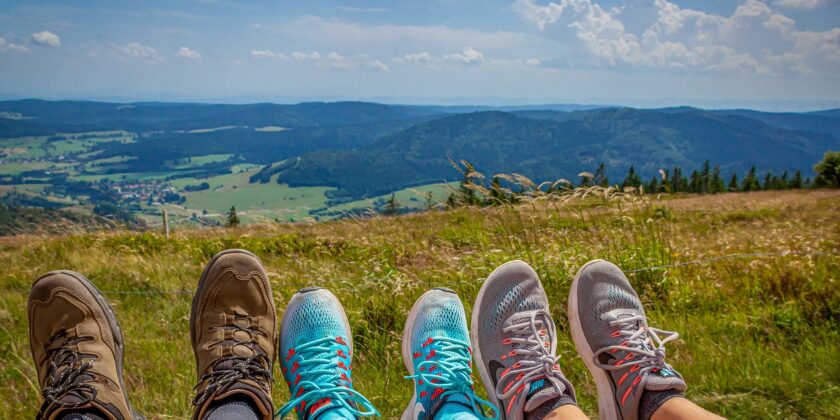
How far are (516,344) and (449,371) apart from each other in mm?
475

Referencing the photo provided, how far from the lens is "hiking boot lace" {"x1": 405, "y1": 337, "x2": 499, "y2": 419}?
255cm

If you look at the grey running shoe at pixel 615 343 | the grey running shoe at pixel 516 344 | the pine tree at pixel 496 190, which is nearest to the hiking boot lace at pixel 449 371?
the grey running shoe at pixel 516 344

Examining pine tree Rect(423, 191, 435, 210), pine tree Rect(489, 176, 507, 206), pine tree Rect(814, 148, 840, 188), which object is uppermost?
pine tree Rect(489, 176, 507, 206)

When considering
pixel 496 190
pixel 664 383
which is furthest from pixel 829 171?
pixel 664 383

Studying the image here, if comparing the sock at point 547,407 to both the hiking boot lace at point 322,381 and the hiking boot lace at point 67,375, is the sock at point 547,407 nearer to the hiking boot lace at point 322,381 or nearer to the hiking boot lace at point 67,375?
the hiking boot lace at point 322,381

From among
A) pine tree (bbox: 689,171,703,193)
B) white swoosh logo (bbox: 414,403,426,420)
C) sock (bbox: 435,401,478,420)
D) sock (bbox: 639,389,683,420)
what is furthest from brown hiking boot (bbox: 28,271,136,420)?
Answer: pine tree (bbox: 689,171,703,193)

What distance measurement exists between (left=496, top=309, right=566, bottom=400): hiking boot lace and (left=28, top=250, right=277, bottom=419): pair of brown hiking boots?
119 centimetres

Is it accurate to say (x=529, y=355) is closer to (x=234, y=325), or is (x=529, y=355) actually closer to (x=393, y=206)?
(x=234, y=325)

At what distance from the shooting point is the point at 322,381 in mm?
2584

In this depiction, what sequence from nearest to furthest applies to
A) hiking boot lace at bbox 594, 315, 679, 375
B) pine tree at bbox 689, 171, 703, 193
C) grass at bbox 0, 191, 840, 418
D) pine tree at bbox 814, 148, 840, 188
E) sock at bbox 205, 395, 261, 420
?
sock at bbox 205, 395, 261, 420, hiking boot lace at bbox 594, 315, 679, 375, grass at bbox 0, 191, 840, 418, pine tree at bbox 814, 148, 840, 188, pine tree at bbox 689, 171, 703, 193

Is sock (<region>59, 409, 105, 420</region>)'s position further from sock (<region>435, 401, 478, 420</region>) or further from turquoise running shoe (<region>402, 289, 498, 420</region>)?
sock (<region>435, 401, 478, 420</region>)

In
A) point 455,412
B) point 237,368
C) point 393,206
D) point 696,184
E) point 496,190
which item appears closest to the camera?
point 455,412

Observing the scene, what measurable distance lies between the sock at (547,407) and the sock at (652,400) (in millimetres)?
349

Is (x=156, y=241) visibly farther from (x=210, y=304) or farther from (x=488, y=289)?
(x=488, y=289)
